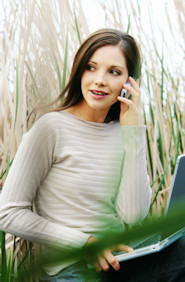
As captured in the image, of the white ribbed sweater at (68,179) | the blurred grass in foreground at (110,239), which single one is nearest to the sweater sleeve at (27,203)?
the white ribbed sweater at (68,179)

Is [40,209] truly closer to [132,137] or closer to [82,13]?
[132,137]

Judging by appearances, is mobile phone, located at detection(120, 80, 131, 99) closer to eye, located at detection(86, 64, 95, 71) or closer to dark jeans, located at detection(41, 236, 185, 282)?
eye, located at detection(86, 64, 95, 71)

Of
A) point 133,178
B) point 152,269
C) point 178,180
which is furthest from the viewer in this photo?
point 133,178

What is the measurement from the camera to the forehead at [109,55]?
738 mm

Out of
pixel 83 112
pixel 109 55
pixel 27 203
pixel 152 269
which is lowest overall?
pixel 152 269

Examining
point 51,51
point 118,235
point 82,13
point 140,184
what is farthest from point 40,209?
point 118,235

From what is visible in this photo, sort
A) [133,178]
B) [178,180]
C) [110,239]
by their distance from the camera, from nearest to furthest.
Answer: [110,239] → [178,180] → [133,178]

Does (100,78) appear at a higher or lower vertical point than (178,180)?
higher

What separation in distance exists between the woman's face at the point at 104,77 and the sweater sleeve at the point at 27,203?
127mm

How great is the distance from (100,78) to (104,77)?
0.04 ft

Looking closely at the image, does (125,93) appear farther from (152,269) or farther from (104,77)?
(152,269)

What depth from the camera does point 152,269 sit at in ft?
2.15

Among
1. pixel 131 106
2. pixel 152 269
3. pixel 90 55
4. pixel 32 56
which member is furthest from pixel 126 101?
pixel 152 269

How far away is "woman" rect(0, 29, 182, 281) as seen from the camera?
670mm
